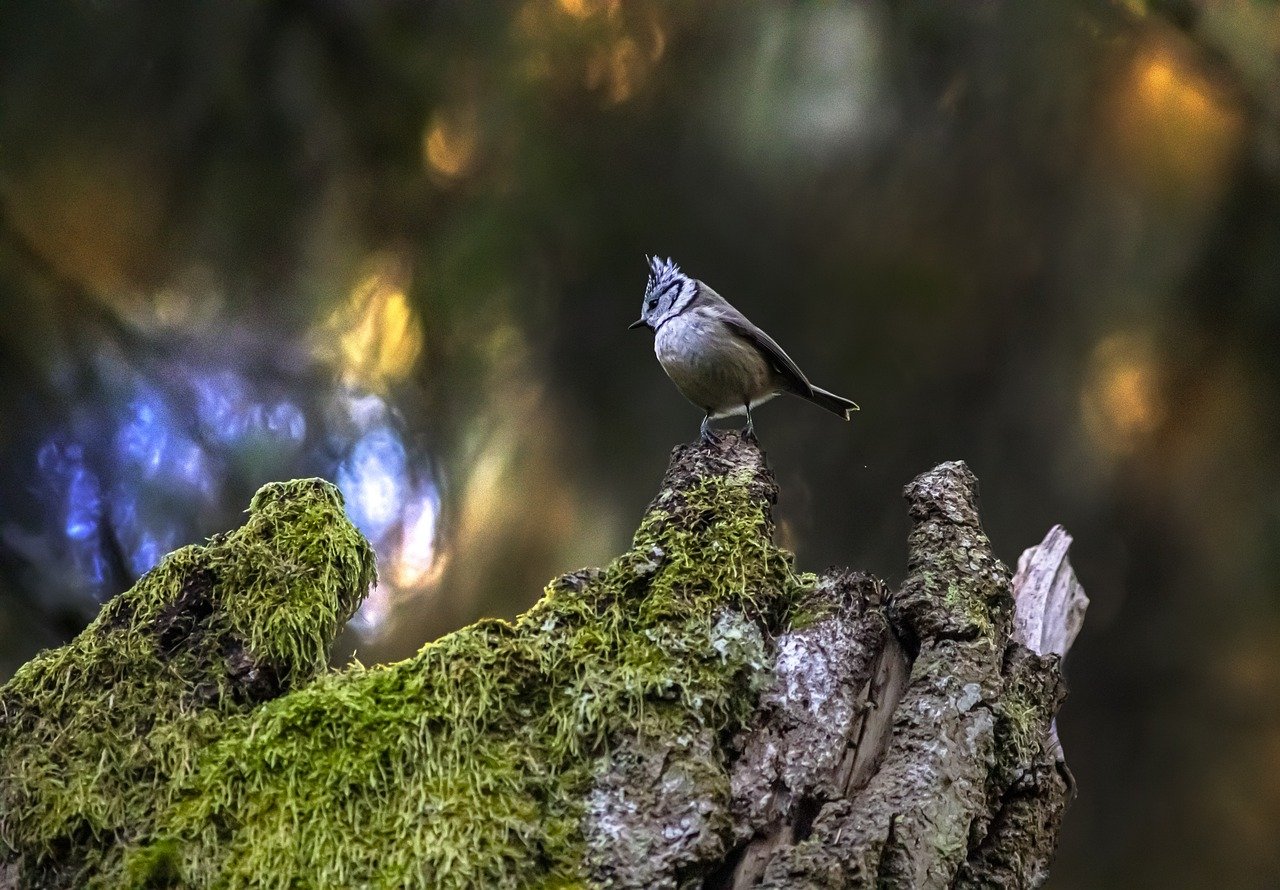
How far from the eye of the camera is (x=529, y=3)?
11.6 ft

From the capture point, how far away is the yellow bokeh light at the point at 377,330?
3.38 meters

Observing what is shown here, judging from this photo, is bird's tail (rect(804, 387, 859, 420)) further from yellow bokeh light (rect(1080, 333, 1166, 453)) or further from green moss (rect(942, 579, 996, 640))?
green moss (rect(942, 579, 996, 640))

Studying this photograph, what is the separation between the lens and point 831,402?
3.12 meters

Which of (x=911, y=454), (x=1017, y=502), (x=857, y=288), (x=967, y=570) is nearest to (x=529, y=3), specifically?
(x=857, y=288)

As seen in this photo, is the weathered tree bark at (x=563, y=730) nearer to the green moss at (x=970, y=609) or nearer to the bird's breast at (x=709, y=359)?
the green moss at (x=970, y=609)

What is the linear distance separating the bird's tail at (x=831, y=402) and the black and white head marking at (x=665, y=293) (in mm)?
476

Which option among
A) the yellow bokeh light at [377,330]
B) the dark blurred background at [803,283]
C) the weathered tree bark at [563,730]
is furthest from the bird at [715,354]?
the weathered tree bark at [563,730]

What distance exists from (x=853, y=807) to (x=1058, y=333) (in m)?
2.69

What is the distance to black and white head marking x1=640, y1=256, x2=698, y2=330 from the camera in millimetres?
2957

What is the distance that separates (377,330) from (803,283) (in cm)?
150

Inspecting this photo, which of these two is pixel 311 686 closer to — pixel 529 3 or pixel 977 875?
pixel 977 875

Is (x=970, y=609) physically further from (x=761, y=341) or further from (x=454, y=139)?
(x=454, y=139)

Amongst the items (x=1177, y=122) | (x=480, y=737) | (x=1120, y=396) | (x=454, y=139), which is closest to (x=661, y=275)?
(x=454, y=139)

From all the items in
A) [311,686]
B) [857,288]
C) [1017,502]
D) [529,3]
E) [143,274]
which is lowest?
[311,686]
